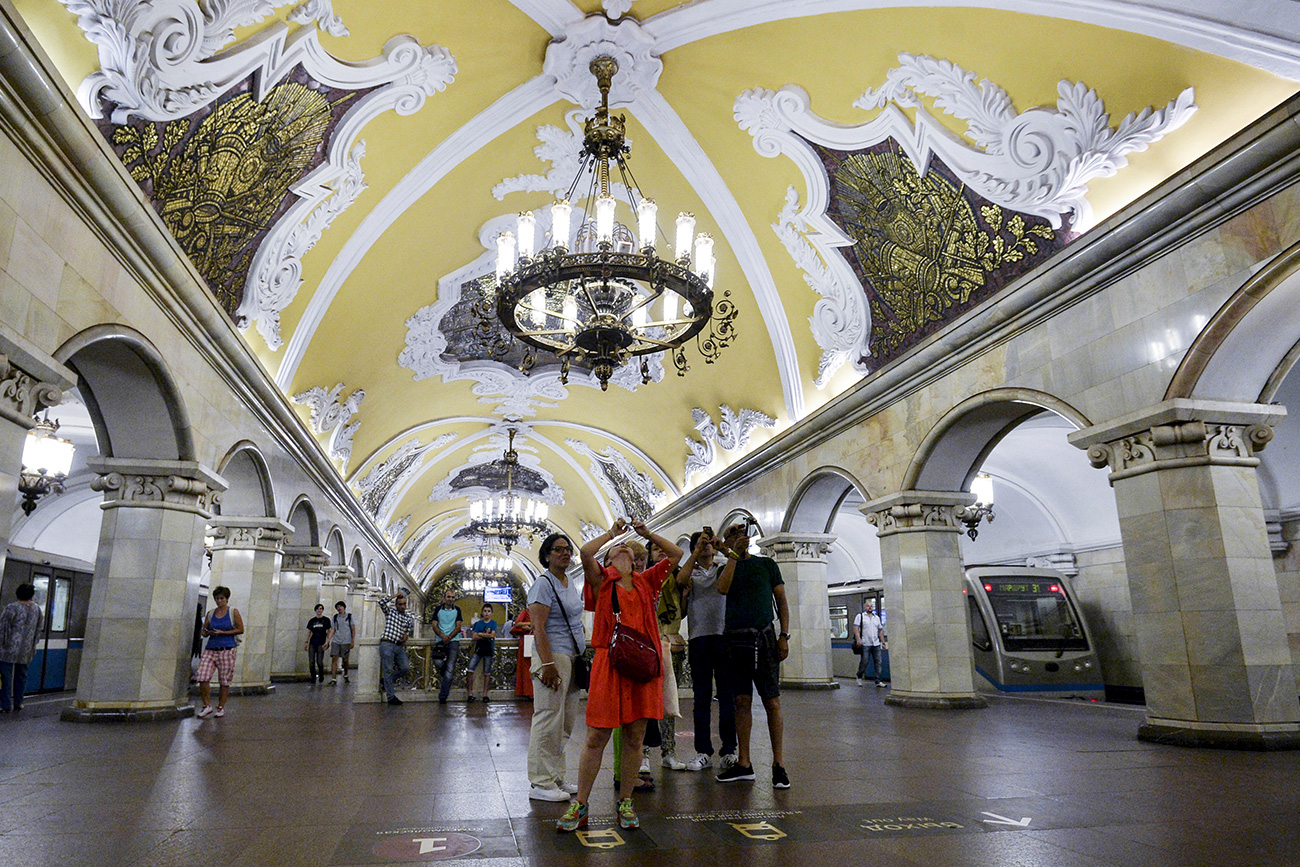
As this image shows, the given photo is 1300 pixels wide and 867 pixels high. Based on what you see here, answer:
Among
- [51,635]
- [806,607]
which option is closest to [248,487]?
[51,635]

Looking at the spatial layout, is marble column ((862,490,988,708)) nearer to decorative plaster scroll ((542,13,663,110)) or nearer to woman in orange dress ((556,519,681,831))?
decorative plaster scroll ((542,13,663,110))

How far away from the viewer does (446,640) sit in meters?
10.4

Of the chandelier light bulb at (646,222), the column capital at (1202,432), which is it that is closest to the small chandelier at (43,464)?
the chandelier light bulb at (646,222)

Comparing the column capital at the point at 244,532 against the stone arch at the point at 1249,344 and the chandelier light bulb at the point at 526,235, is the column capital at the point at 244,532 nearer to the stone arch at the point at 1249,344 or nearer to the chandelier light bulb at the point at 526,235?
the chandelier light bulb at the point at 526,235

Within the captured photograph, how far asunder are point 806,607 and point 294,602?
8.67 m

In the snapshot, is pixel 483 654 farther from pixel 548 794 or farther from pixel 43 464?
pixel 548 794

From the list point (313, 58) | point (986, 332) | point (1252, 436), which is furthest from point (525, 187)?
point (1252, 436)

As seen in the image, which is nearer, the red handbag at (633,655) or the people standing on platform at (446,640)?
the red handbag at (633,655)

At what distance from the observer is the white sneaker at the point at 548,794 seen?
12.5 feet

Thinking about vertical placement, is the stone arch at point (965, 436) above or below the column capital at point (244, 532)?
above

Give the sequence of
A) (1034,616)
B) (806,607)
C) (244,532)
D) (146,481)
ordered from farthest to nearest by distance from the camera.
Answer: (1034,616), (806,607), (244,532), (146,481)

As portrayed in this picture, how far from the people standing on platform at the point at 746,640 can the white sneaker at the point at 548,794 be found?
917 millimetres

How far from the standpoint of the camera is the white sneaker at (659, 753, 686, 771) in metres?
4.67

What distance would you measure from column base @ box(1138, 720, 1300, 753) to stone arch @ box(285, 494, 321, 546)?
11652 millimetres
